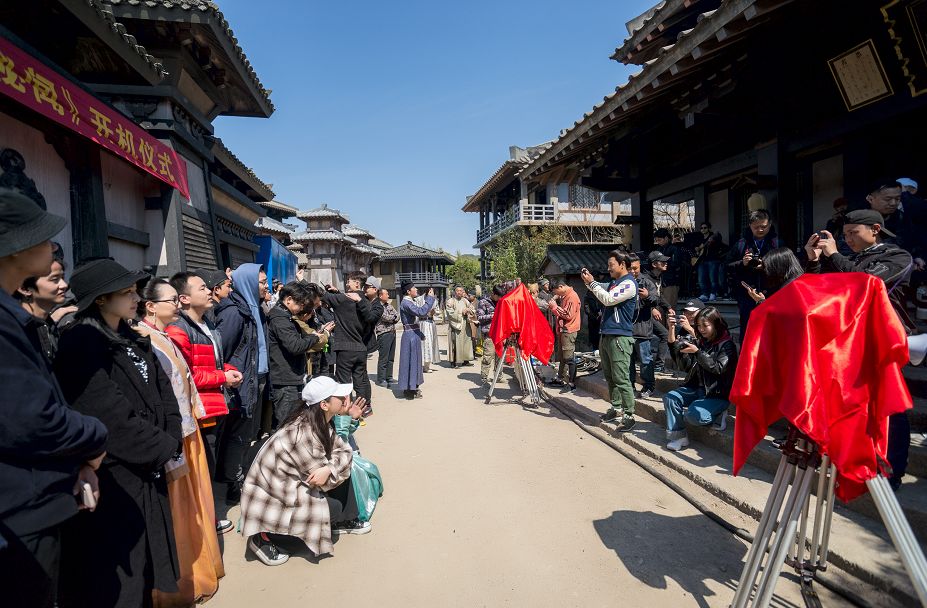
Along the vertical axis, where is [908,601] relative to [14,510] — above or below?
below

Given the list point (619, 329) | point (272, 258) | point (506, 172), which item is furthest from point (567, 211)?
point (619, 329)

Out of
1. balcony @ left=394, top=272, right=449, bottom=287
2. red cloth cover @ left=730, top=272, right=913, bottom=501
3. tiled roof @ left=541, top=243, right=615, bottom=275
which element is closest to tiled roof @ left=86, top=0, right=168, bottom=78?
red cloth cover @ left=730, top=272, right=913, bottom=501

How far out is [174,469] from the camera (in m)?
2.39

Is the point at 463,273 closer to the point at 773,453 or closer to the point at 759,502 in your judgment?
the point at 773,453

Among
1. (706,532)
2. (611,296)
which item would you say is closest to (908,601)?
(706,532)

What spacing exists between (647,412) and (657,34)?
5646mm

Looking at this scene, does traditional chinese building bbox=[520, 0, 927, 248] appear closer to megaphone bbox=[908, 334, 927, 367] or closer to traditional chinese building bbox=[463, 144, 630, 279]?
megaphone bbox=[908, 334, 927, 367]

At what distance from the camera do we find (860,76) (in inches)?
169

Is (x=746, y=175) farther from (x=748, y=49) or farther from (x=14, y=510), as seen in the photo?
(x=14, y=510)

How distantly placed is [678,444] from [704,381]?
2.08 feet

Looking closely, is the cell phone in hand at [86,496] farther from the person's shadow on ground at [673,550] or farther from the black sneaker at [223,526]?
the person's shadow on ground at [673,550]

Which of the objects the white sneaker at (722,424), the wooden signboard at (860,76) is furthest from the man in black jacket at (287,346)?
the wooden signboard at (860,76)

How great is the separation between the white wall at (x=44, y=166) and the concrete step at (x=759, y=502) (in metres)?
6.07

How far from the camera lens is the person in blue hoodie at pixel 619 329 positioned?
4824 mm
